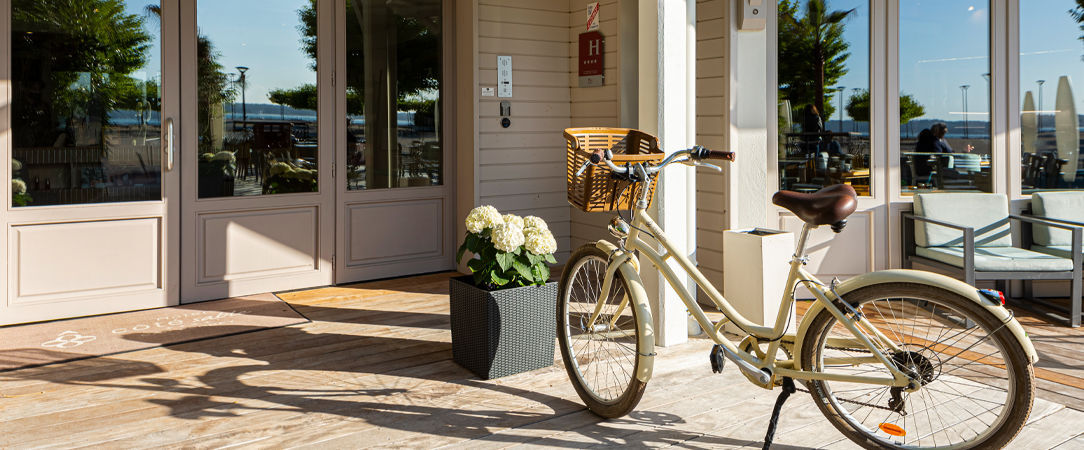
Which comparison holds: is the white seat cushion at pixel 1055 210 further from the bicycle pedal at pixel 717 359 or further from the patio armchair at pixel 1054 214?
the bicycle pedal at pixel 717 359

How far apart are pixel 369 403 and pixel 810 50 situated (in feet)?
11.7

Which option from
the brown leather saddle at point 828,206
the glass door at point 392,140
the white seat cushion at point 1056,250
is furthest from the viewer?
the glass door at point 392,140

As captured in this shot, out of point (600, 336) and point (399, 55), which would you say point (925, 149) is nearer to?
point (600, 336)

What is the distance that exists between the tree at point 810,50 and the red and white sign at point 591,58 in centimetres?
138

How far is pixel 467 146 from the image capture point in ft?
19.5

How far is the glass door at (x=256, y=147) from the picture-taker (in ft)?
16.6

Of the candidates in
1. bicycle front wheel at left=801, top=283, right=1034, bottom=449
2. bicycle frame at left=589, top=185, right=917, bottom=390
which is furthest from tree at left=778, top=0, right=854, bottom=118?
bicycle frame at left=589, top=185, right=917, bottom=390

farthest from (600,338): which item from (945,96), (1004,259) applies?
(945,96)

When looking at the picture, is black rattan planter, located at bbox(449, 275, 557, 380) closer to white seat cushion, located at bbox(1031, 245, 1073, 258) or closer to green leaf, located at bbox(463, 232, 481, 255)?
green leaf, located at bbox(463, 232, 481, 255)

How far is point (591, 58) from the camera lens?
6.11 metres

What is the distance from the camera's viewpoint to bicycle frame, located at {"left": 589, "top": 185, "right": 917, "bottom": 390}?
2.34 m

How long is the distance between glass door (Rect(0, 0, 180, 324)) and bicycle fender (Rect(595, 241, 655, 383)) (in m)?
3.25

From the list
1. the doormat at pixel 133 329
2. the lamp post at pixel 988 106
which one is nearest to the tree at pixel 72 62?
the doormat at pixel 133 329

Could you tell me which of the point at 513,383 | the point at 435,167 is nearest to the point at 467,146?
the point at 435,167
